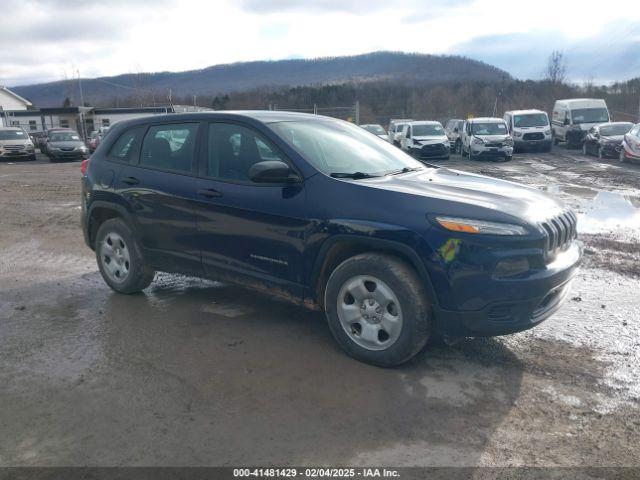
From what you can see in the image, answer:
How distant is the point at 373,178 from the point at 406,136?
70.3 ft

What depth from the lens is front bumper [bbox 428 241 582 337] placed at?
361 cm

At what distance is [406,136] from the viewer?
992 inches

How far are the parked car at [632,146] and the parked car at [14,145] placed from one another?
82.2ft

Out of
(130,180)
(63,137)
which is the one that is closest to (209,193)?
(130,180)

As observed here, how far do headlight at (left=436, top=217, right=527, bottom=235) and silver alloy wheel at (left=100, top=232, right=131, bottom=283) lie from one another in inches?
129

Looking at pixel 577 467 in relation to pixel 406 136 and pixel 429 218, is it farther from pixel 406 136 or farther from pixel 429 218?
pixel 406 136

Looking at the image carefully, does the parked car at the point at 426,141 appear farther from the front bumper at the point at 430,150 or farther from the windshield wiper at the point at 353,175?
the windshield wiper at the point at 353,175

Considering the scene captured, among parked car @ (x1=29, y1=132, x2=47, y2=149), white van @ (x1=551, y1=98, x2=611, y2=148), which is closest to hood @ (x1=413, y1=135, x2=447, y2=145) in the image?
white van @ (x1=551, y1=98, x2=611, y2=148)

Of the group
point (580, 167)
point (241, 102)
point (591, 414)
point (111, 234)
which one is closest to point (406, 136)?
point (580, 167)

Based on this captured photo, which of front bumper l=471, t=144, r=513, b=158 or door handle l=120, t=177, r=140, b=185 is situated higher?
door handle l=120, t=177, r=140, b=185

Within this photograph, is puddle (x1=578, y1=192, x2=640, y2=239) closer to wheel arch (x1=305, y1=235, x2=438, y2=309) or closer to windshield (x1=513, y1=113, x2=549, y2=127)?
wheel arch (x1=305, y1=235, x2=438, y2=309)

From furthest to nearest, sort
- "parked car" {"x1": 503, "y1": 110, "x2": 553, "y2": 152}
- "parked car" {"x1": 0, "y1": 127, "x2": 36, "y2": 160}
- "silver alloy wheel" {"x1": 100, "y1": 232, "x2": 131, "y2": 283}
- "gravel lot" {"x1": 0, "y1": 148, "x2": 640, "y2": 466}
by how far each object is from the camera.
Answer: "parked car" {"x1": 0, "y1": 127, "x2": 36, "y2": 160} < "parked car" {"x1": 503, "y1": 110, "x2": 553, "y2": 152} < "silver alloy wheel" {"x1": 100, "y1": 232, "x2": 131, "y2": 283} < "gravel lot" {"x1": 0, "y1": 148, "x2": 640, "y2": 466}

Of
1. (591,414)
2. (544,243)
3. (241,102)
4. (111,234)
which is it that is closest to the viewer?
(591,414)

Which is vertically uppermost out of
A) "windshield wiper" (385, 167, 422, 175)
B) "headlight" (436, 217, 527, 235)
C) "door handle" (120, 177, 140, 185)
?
"windshield wiper" (385, 167, 422, 175)
